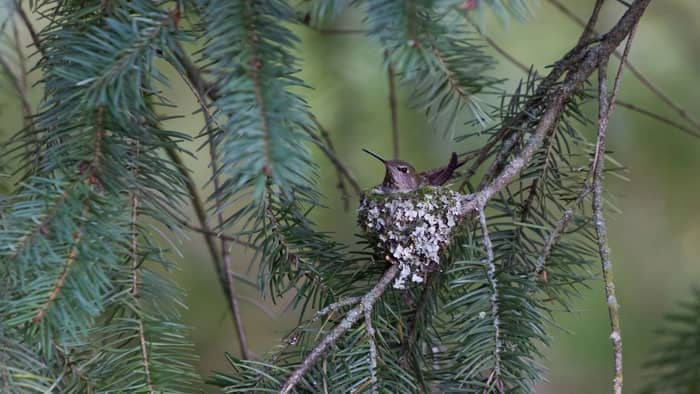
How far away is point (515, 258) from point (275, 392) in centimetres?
47

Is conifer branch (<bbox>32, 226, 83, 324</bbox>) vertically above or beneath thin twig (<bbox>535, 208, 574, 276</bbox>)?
beneath

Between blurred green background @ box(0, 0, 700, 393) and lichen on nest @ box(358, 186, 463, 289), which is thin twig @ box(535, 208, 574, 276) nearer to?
lichen on nest @ box(358, 186, 463, 289)

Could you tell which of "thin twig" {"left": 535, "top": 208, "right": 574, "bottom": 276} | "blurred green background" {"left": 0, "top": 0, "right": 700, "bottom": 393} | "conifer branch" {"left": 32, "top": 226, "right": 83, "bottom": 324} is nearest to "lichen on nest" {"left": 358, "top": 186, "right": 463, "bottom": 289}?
"thin twig" {"left": 535, "top": 208, "right": 574, "bottom": 276}

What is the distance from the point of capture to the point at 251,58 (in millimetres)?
853

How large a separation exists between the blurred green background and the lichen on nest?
0.59 meters

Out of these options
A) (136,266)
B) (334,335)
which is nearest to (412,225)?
(334,335)

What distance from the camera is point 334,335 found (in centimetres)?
101

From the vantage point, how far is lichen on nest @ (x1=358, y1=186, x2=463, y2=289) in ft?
3.85

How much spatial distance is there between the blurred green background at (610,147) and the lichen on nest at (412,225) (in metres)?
0.59

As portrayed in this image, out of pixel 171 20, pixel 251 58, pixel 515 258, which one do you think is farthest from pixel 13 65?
pixel 515 258

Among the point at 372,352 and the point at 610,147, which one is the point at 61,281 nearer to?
the point at 372,352

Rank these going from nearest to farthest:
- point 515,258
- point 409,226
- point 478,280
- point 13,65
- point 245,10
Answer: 1. point 245,10
2. point 478,280
3. point 515,258
4. point 409,226
5. point 13,65

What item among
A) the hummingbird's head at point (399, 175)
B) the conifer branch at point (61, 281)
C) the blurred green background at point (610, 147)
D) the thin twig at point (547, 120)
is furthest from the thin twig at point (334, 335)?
the blurred green background at point (610, 147)

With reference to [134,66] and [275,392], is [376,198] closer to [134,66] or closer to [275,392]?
[275,392]
